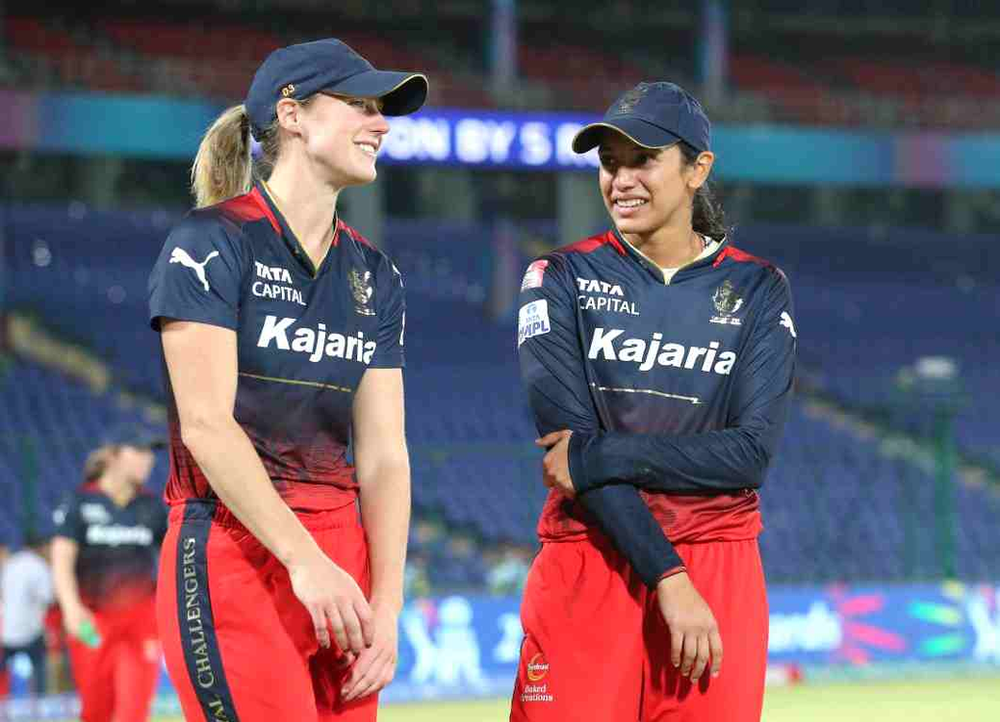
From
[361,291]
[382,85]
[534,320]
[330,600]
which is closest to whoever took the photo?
[330,600]

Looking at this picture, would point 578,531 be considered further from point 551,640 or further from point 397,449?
point 397,449

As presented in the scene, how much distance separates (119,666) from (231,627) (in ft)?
18.6

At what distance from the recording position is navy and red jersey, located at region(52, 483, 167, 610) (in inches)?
363

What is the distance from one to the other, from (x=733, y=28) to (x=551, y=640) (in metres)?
30.9

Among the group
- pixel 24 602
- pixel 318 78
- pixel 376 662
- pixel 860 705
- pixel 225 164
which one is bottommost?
pixel 376 662

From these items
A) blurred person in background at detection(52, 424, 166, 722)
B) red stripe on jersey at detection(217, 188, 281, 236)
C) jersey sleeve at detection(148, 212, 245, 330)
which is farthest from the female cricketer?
blurred person in background at detection(52, 424, 166, 722)

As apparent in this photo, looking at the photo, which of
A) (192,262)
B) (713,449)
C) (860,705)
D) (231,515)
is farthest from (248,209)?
(860,705)

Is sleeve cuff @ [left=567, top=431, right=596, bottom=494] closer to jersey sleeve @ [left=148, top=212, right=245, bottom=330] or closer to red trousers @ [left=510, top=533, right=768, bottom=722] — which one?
red trousers @ [left=510, top=533, right=768, bottom=722]

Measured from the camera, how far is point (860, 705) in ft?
42.4

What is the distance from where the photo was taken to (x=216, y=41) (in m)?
28.4

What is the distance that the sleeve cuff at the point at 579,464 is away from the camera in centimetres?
377

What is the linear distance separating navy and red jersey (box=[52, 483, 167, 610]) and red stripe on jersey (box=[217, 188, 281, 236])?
5992 mm

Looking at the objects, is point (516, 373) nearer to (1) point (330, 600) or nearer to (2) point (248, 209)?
(2) point (248, 209)

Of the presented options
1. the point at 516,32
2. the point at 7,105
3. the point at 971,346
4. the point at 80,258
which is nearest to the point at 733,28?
the point at 516,32
